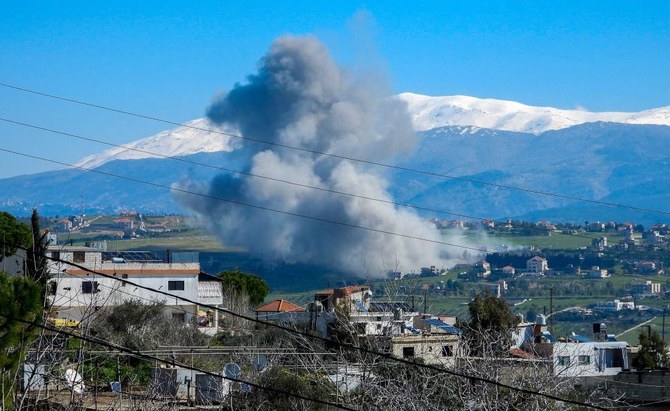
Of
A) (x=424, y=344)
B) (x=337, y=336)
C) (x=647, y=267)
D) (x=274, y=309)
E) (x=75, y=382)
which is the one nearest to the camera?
(x=75, y=382)

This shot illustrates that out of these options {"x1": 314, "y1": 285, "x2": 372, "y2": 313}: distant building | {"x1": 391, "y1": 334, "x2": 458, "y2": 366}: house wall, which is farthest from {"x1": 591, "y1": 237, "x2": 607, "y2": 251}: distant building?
{"x1": 391, "y1": 334, "x2": 458, "y2": 366}: house wall

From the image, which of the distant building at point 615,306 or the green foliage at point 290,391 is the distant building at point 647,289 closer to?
the distant building at point 615,306

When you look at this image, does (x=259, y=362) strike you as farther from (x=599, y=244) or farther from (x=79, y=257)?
(x=599, y=244)

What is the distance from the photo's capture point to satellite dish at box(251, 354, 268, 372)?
2379cm

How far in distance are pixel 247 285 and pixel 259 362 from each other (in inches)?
1228

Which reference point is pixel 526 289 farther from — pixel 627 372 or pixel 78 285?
pixel 627 372

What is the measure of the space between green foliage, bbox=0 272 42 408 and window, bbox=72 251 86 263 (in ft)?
114

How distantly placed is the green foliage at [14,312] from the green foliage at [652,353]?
2545cm

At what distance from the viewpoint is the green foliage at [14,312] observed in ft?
41.6

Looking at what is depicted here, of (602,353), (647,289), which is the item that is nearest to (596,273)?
(647,289)

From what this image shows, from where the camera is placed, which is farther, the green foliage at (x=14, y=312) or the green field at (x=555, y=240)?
the green field at (x=555, y=240)

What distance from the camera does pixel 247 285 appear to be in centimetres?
5634

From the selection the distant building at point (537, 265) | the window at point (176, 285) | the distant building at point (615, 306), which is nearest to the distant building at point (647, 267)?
the distant building at point (537, 265)

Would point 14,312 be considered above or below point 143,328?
below
